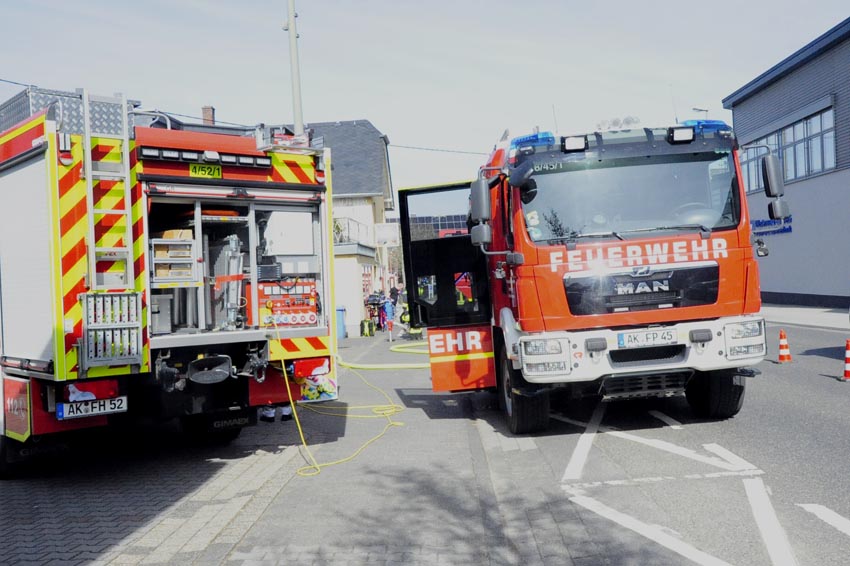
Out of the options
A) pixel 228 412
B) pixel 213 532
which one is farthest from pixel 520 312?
pixel 213 532

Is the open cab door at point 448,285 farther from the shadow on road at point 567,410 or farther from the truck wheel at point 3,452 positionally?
the truck wheel at point 3,452

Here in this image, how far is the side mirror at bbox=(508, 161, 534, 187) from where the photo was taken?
26.4ft

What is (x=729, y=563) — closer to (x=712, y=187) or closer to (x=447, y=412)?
(x=712, y=187)

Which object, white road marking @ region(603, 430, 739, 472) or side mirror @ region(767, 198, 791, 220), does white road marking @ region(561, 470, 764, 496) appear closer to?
white road marking @ region(603, 430, 739, 472)

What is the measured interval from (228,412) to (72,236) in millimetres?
2411

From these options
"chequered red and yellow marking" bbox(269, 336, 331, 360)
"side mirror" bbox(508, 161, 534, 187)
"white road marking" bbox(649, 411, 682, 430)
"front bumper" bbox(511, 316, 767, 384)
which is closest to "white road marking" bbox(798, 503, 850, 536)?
"front bumper" bbox(511, 316, 767, 384)

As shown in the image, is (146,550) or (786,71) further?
(786,71)

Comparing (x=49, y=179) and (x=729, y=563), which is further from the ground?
(x=49, y=179)

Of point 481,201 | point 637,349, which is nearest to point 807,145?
point 637,349

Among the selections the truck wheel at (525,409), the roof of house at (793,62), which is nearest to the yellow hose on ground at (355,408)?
the truck wheel at (525,409)

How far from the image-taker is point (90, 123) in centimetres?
658

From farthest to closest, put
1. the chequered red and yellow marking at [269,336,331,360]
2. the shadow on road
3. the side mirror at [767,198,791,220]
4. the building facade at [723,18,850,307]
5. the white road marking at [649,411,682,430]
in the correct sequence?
1. the building facade at [723,18,850,307]
2. the shadow on road
3. the white road marking at [649,411,682,430]
4. the side mirror at [767,198,791,220]
5. the chequered red and yellow marking at [269,336,331,360]

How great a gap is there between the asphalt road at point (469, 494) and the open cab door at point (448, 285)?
2.36ft

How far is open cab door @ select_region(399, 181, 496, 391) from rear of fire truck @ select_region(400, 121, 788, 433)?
1.37 m
